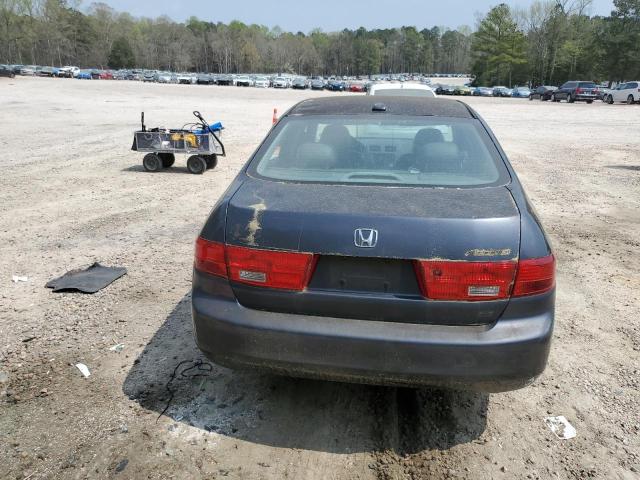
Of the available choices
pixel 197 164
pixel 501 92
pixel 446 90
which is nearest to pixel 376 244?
pixel 197 164

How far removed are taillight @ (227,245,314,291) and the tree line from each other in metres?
79.7

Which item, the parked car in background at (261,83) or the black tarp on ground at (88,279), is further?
the parked car in background at (261,83)

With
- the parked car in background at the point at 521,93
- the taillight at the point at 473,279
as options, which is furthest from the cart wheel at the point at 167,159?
the parked car in background at the point at 521,93

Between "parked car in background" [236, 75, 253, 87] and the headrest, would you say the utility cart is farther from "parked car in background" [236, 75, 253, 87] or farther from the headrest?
"parked car in background" [236, 75, 253, 87]

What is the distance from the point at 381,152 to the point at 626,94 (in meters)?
47.3

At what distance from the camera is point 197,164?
1041cm

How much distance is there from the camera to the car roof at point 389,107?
360 cm

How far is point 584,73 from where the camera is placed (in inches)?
3169

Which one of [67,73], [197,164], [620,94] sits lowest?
[197,164]

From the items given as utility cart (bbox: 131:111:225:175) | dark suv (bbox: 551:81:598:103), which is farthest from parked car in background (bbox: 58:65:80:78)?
utility cart (bbox: 131:111:225:175)

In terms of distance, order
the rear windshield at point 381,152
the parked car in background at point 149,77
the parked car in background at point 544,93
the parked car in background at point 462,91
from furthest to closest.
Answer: the parked car in background at point 149,77 < the parked car in background at point 462,91 < the parked car in background at point 544,93 < the rear windshield at point 381,152

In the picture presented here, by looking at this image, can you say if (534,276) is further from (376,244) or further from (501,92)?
(501,92)

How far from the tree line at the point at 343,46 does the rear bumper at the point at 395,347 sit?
79.3 m

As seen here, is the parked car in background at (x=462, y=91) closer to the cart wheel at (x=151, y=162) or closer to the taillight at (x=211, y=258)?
the cart wheel at (x=151, y=162)
